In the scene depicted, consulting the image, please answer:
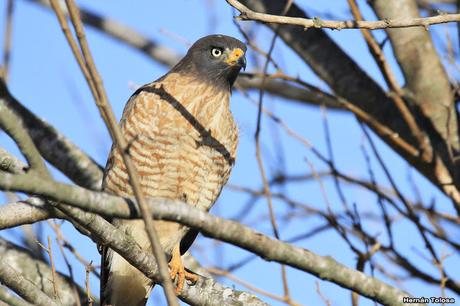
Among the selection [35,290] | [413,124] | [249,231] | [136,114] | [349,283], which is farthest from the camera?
[413,124]

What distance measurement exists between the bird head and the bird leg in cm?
122

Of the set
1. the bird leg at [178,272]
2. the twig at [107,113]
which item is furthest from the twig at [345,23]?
the bird leg at [178,272]

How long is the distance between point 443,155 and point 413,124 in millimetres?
284

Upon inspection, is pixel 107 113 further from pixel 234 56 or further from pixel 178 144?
pixel 234 56

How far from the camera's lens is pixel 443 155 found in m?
5.09

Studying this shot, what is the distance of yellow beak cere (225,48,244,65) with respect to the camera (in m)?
5.29

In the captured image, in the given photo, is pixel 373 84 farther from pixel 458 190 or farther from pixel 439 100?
pixel 458 190

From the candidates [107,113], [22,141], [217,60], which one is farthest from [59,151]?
[107,113]

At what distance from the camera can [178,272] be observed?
4.64 metres

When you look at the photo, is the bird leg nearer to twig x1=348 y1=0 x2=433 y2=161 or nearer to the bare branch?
the bare branch

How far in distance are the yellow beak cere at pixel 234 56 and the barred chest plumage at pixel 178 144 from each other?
0.36 metres

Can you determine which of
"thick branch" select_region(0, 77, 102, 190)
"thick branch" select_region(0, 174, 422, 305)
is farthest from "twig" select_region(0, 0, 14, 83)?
"thick branch" select_region(0, 174, 422, 305)

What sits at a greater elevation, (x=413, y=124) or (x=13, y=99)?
(x=413, y=124)

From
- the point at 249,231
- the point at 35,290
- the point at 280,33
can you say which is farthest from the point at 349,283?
the point at 280,33
